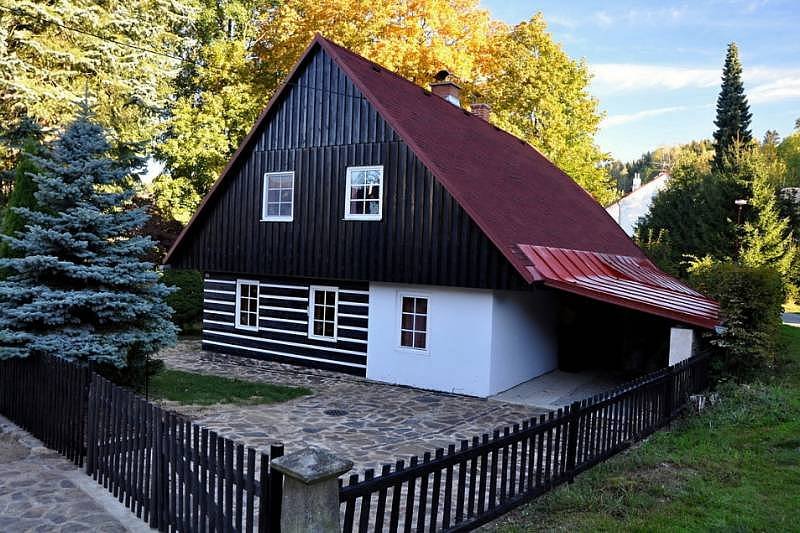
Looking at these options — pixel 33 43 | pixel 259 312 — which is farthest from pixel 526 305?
pixel 33 43

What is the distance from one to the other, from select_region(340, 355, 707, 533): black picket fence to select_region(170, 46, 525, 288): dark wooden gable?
11.7ft

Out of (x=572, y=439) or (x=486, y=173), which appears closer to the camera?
(x=572, y=439)

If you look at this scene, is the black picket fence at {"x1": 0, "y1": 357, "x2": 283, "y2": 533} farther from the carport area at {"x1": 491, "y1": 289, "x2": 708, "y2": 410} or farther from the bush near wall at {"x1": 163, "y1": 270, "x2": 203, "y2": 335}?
the bush near wall at {"x1": 163, "y1": 270, "x2": 203, "y2": 335}

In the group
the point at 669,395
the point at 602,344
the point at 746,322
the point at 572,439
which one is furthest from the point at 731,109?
the point at 572,439

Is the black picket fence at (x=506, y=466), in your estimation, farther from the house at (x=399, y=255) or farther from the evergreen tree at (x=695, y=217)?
the evergreen tree at (x=695, y=217)

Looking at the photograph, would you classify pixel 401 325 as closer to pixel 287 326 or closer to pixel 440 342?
pixel 440 342

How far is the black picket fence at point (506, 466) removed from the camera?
188 inches

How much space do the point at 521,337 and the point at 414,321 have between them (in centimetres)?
244

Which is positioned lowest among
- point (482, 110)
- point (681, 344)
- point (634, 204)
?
point (681, 344)

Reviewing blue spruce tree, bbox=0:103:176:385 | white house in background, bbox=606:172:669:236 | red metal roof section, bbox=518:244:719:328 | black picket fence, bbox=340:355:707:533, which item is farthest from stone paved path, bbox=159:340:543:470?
white house in background, bbox=606:172:669:236

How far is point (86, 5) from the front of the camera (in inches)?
862

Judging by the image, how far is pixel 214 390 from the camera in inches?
476

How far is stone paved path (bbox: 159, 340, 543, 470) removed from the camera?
28.6ft

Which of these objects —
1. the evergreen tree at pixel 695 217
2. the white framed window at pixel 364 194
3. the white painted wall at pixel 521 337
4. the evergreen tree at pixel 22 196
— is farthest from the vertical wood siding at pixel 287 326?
the evergreen tree at pixel 695 217
